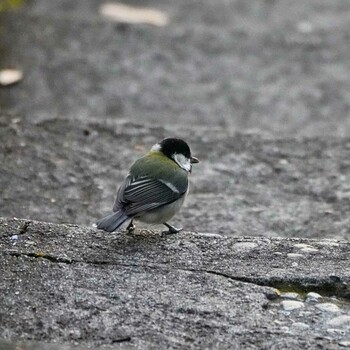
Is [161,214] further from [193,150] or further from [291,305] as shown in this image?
[193,150]

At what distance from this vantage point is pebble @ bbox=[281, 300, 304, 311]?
2953 millimetres

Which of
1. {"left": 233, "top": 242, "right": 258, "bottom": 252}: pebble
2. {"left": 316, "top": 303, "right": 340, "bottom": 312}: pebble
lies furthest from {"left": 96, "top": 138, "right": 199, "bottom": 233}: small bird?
{"left": 316, "top": 303, "right": 340, "bottom": 312}: pebble

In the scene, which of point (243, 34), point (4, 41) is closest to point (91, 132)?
point (4, 41)

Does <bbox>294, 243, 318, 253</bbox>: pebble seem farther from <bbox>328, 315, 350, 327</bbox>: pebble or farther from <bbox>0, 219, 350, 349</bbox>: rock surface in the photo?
<bbox>328, 315, 350, 327</bbox>: pebble

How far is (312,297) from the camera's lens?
304 cm

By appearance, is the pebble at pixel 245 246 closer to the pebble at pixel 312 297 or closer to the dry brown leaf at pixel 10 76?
the pebble at pixel 312 297

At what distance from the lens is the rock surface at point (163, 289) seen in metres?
2.74

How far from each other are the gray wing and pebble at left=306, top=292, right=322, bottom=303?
89 centimetres

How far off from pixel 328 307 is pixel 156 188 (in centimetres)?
115

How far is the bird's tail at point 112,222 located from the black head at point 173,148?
0.67 m

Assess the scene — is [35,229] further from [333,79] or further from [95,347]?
[333,79]

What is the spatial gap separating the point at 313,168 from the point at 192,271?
6.54ft

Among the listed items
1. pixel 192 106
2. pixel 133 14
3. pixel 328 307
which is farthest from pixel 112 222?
pixel 133 14

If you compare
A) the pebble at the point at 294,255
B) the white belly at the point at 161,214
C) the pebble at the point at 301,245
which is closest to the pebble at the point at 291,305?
the pebble at the point at 294,255
